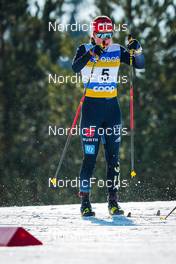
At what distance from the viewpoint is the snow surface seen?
4.68m

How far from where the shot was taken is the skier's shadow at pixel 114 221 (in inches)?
261

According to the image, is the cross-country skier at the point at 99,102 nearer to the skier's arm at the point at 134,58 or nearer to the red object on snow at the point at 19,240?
the skier's arm at the point at 134,58

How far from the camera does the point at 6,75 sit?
70.6ft

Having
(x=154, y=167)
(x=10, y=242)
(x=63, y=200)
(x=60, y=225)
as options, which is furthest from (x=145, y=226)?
(x=154, y=167)

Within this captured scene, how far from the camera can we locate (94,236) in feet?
18.9

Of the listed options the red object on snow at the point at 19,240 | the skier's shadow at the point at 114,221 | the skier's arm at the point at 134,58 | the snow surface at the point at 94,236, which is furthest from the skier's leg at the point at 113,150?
the red object on snow at the point at 19,240

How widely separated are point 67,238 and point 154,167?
1448cm

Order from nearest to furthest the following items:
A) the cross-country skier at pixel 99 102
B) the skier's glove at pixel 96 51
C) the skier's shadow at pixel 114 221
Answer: the skier's shadow at pixel 114 221, the skier's glove at pixel 96 51, the cross-country skier at pixel 99 102

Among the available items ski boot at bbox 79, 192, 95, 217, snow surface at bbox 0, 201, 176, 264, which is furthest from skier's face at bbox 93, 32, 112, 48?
snow surface at bbox 0, 201, 176, 264

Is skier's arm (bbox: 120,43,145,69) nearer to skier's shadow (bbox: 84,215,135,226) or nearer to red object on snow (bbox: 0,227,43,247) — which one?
skier's shadow (bbox: 84,215,135,226)

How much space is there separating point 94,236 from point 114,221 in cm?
113

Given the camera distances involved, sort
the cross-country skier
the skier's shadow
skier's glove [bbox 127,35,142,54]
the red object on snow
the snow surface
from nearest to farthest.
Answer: the snow surface, the red object on snow, the skier's shadow, the cross-country skier, skier's glove [bbox 127,35,142,54]

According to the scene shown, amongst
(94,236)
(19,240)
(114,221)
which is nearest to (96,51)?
(114,221)

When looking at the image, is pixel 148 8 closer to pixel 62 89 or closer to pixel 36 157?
pixel 62 89
